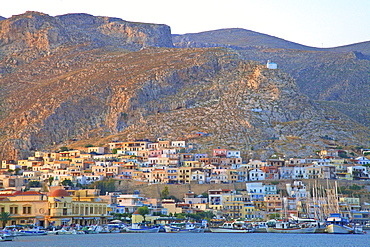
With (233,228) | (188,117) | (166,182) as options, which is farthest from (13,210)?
(188,117)

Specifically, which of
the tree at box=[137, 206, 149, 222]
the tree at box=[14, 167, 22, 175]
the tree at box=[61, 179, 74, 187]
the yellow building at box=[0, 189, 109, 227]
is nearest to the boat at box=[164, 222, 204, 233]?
the tree at box=[137, 206, 149, 222]

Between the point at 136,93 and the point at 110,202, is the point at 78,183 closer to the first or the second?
the point at 110,202

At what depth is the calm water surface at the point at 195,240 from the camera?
99125 millimetres

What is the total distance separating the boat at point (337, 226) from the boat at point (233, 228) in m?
11.4

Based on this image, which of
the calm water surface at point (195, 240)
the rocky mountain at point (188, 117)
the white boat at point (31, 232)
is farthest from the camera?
the rocky mountain at point (188, 117)

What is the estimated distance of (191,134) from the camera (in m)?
A: 173

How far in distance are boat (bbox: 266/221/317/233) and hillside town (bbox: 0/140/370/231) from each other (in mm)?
8365

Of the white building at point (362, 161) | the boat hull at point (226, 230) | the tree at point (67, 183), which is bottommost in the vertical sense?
the boat hull at point (226, 230)

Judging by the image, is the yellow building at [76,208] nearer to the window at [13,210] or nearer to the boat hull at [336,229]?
the window at [13,210]

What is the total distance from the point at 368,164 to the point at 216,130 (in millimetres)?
34430

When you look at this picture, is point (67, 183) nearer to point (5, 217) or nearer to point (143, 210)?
point (143, 210)

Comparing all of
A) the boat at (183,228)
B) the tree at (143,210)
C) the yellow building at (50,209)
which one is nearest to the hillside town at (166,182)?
the yellow building at (50,209)

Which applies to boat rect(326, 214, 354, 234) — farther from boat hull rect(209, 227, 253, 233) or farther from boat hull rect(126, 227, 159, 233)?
boat hull rect(126, 227, 159, 233)

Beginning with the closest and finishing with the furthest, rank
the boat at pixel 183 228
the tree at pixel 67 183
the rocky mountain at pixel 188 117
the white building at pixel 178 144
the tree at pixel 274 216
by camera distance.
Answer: the boat at pixel 183 228 → the tree at pixel 274 216 → the tree at pixel 67 183 → the white building at pixel 178 144 → the rocky mountain at pixel 188 117
